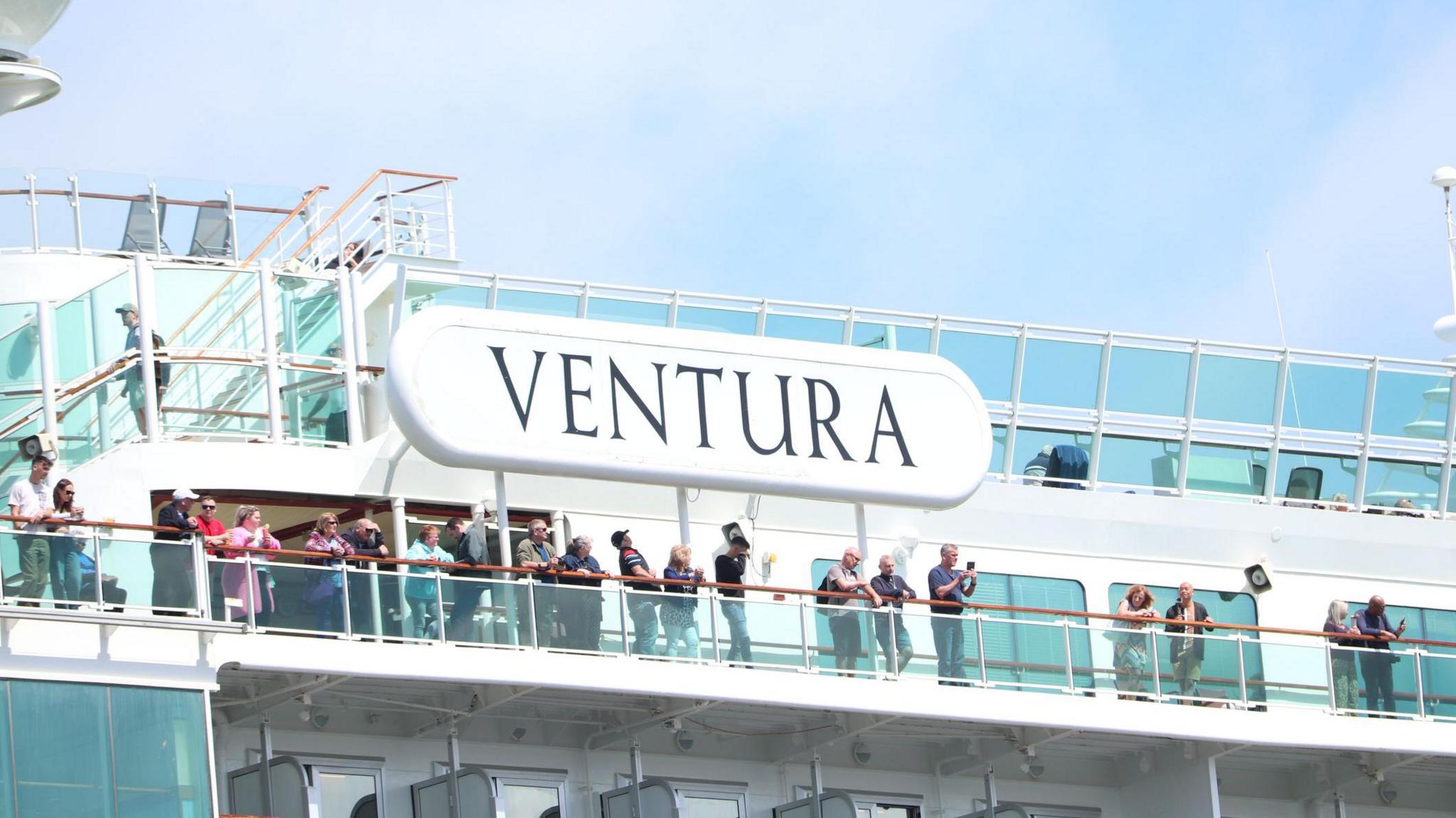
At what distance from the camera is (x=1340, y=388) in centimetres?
3375

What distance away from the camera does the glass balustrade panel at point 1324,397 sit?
110 feet

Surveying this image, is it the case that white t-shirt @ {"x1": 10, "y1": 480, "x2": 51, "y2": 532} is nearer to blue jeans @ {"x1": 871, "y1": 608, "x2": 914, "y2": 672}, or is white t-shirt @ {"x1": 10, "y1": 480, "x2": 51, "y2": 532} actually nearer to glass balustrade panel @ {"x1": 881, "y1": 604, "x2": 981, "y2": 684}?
blue jeans @ {"x1": 871, "y1": 608, "x2": 914, "y2": 672}

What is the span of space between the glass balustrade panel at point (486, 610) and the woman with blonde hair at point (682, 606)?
137 centimetres

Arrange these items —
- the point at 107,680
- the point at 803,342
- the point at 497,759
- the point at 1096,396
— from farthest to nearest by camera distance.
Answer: the point at 1096,396, the point at 803,342, the point at 497,759, the point at 107,680

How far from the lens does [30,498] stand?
2342 cm

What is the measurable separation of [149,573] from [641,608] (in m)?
4.64

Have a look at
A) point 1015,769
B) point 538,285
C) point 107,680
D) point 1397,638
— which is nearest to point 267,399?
point 538,285

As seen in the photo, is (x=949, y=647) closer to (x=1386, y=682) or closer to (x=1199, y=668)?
(x=1199, y=668)

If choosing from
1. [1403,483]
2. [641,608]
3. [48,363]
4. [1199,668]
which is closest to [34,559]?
[48,363]

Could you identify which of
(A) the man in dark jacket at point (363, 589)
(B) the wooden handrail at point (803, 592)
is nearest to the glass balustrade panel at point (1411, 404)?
(B) the wooden handrail at point (803, 592)

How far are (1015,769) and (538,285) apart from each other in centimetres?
696

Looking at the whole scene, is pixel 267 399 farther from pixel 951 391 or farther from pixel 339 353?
pixel 951 391

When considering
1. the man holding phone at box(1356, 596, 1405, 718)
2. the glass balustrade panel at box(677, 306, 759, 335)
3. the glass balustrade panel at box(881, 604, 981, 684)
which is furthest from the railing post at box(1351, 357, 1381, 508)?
the glass balustrade panel at box(881, 604, 981, 684)

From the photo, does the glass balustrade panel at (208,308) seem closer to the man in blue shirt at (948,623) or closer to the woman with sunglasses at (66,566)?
the woman with sunglasses at (66,566)
